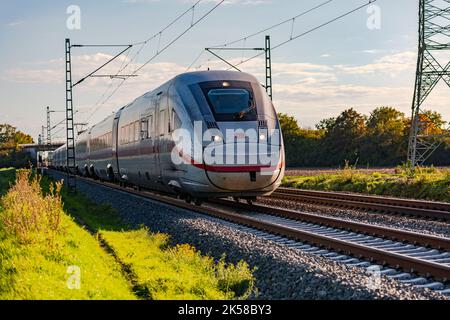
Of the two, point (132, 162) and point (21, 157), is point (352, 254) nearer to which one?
point (132, 162)

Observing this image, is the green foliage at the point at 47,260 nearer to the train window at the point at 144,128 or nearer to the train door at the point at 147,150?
the train door at the point at 147,150

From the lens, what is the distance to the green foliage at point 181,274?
8406mm

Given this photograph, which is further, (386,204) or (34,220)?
(386,204)

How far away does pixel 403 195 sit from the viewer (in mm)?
22406

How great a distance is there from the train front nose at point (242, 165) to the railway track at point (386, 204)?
3054mm

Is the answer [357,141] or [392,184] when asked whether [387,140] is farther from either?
[392,184]

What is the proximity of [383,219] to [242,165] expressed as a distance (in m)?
3.76

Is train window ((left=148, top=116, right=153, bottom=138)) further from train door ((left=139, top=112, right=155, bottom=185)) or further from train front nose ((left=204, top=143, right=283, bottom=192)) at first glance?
train front nose ((left=204, top=143, right=283, bottom=192))

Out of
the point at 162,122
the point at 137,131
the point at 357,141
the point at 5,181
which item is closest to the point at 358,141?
the point at 357,141

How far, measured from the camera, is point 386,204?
18.7m

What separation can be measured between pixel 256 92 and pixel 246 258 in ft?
24.9

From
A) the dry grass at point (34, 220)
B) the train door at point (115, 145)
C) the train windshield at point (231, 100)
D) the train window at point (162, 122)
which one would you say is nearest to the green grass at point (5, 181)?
the train window at point (162, 122)

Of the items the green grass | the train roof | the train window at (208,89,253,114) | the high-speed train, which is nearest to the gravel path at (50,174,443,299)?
the high-speed train
